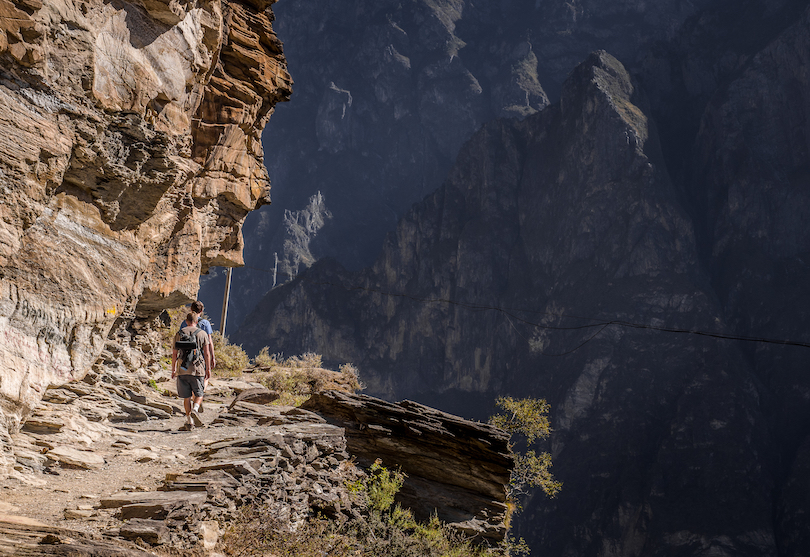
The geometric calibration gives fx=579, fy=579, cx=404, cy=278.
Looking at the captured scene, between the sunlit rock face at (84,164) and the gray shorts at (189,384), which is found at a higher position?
the sunlit rock face at (84,164)

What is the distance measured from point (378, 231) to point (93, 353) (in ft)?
316

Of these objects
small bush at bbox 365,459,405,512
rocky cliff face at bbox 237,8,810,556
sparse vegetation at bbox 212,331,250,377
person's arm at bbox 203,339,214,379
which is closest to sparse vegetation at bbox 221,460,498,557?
small bush at bbox 365,459,405,512

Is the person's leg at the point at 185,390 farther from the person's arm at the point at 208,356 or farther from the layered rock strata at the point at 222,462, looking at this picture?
the layered rock strata at the point at 222,462

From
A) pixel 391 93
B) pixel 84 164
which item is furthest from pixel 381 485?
pixel 391 93

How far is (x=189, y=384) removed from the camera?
23.5ft

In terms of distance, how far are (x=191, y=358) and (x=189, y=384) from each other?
396mm

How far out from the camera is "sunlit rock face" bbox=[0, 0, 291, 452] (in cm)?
456

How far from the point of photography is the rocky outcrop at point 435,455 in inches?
295

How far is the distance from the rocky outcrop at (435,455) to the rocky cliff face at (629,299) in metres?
31.1

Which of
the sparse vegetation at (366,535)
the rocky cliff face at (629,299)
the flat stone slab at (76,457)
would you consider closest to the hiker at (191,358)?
the flat stone slab at (76,457)

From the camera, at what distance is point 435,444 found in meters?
8.13

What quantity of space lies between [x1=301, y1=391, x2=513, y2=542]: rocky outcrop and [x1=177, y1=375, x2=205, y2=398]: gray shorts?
181cm

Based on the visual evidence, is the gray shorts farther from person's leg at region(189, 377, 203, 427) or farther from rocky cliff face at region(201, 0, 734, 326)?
rocky cliff face at region(201, 0, 734, 326)

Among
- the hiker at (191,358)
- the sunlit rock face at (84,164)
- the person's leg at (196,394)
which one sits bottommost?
the person's leg at (196,394)
